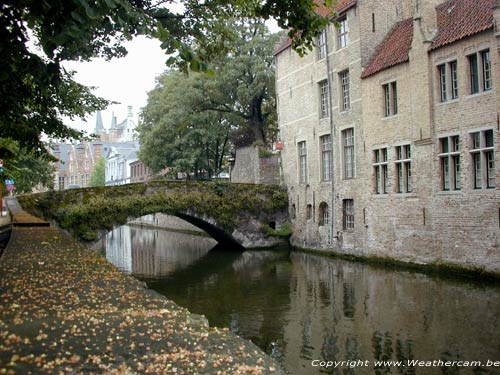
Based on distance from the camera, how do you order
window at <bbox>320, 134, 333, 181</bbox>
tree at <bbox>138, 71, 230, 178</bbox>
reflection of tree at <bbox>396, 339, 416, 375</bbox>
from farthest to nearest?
tree at <bbox>138, 71, 230, 178</bbox>
window at <bbox>320, 134, 333, 181</bbox>
reflection of tree at <bbox>396, 339, 416, 375</bbox>

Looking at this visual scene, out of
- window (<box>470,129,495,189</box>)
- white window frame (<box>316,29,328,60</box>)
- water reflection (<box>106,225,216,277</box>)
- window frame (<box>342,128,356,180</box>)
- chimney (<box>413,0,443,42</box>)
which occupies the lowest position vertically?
water reflection (<box>106,225,216,277</box>)

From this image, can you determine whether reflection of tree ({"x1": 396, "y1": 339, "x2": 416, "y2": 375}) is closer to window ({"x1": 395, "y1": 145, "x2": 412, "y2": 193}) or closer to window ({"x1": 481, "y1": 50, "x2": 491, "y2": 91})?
window ({"x1": 481, "y1": 50, "x2": 491, "y2": 91})

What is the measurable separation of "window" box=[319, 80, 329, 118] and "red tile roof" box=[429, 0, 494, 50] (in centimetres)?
607

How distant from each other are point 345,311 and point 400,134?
26.4ft

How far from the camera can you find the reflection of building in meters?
86.1

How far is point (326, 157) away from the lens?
76.0 ft

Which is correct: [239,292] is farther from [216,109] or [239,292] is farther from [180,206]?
[216,109]

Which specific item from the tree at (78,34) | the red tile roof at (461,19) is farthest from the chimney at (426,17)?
the tree at (78,34)

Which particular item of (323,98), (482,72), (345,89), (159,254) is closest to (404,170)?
(482,72)

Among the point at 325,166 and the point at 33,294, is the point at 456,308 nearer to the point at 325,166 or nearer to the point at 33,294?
the point at 33,294

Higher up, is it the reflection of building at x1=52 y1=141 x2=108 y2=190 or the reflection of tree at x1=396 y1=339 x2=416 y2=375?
the reflection of building at x1=52 y1=141 x2=108 y2=190

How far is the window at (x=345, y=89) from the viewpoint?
2165cm

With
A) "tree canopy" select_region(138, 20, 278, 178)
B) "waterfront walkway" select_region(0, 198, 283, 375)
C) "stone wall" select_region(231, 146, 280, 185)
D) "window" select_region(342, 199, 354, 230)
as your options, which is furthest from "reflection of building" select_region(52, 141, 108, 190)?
"waterfront walkway" select_region(0, 198, 283, 375)

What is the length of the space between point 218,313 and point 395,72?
1069 cm
